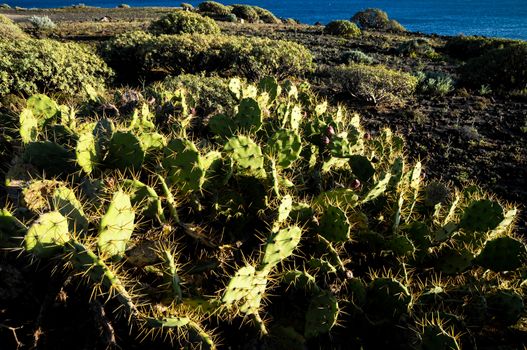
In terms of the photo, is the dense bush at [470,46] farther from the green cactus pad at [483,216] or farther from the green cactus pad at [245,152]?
the green cactus pad at [245,152]

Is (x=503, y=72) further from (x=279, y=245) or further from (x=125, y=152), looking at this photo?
(x=125, y=152)

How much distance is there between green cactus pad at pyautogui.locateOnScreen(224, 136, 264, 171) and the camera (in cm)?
300

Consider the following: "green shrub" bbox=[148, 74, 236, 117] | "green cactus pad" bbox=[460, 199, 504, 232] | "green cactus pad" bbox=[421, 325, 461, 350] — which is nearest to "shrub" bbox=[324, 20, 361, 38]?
"green shrub" bbox=[148, 74, 236, 117]

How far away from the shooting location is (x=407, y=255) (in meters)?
3.22

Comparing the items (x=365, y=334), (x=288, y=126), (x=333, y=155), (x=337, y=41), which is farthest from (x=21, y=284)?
(x=337, y=41)

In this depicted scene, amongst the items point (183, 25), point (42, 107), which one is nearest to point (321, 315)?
point (42, 107)

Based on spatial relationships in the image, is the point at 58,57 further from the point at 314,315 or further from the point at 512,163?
the point at 512,163

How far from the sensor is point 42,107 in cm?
376

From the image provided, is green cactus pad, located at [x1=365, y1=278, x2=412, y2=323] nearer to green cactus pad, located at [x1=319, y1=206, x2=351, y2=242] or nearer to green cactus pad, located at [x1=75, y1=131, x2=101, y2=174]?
green cactus pad, located at [x1=319, y1=206, x2=351, y2=242]

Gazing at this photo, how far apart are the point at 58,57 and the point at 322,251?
6676 millimetres

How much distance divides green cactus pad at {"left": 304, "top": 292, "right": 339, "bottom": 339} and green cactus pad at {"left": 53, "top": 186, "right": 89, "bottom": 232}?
1536mm

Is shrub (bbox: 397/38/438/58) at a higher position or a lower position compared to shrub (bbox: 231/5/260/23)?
lower

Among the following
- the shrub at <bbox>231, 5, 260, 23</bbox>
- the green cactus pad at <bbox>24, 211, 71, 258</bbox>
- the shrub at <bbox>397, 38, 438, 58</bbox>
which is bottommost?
the green cactus pad at <bbox>24, 211, 71, 258</bbox>

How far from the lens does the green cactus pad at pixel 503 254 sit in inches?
110
